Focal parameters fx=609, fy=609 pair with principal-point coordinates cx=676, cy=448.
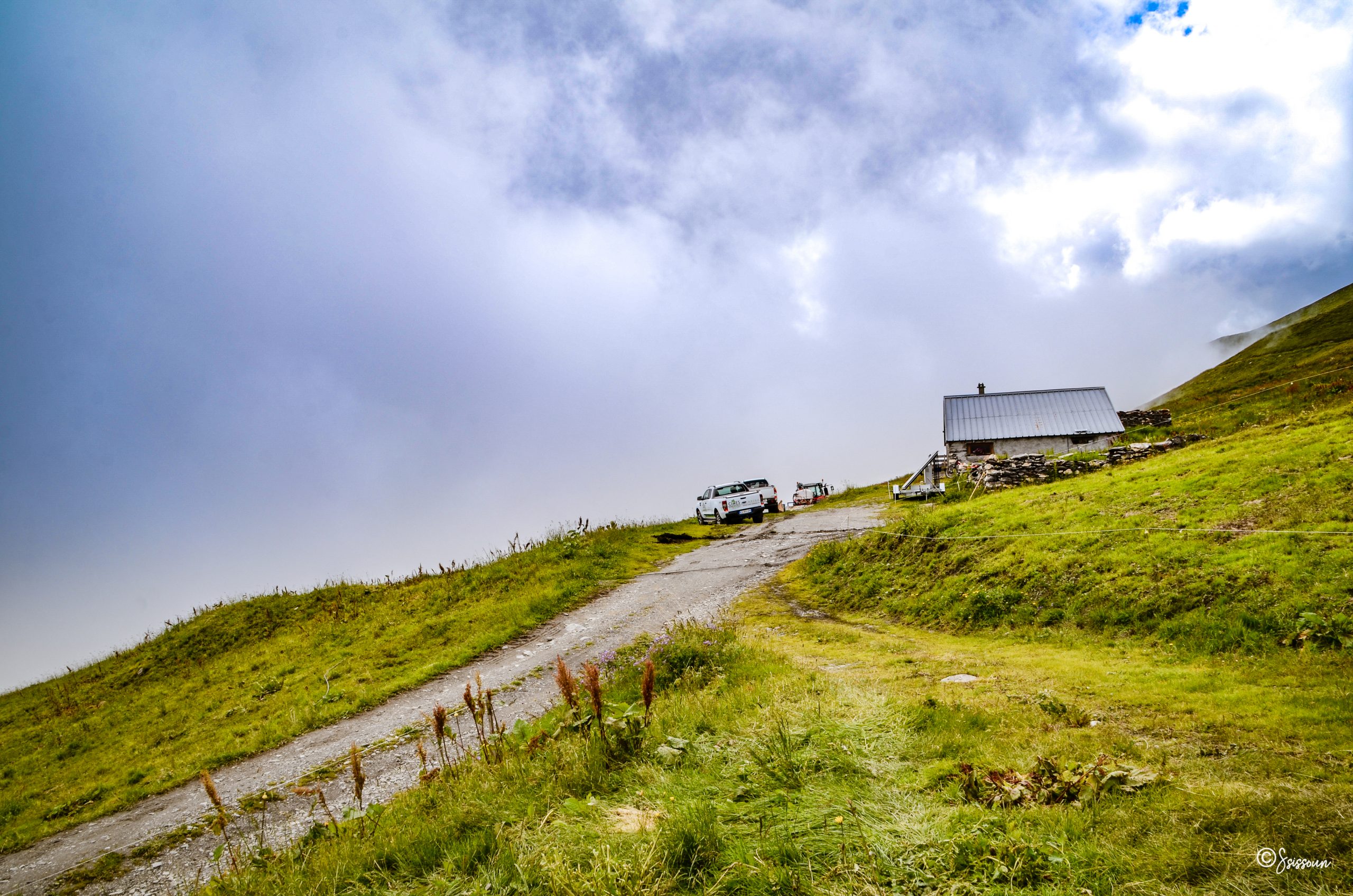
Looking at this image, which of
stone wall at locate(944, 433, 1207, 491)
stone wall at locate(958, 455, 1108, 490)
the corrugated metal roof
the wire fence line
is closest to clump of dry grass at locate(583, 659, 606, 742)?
the wire fence line

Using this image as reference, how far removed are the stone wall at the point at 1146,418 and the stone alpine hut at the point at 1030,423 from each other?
1562mm

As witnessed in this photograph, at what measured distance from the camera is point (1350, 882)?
2.92 meters

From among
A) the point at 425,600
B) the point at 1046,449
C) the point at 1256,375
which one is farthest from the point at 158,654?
the point at 1256,375

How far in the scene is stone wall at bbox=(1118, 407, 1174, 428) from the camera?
151 ft

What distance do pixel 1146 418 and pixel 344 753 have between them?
56.2 meters

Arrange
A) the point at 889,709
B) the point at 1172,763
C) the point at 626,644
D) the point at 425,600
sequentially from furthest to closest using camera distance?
the point at 425,600 < the point at 626,644 < the point at 889,709 < the point at 1172,763

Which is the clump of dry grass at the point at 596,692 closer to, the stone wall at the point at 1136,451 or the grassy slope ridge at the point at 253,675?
the grassy slope ridge at the point at 253,675

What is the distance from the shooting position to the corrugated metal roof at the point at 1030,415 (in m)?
45.8

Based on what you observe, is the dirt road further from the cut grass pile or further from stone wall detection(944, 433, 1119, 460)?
stone wall detection(944, 433, 1119, 460)

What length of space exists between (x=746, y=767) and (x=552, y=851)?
5.86 ft

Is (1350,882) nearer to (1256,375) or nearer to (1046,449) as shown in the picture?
(1046,449)

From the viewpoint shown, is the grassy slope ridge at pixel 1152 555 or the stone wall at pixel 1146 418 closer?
the grassy slope ridge at pixel 1152 555

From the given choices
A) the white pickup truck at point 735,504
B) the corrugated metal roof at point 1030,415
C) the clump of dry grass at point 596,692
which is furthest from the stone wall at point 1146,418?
the clump of dry grass at point 596,692

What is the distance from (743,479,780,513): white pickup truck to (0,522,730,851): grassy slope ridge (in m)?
14.1
